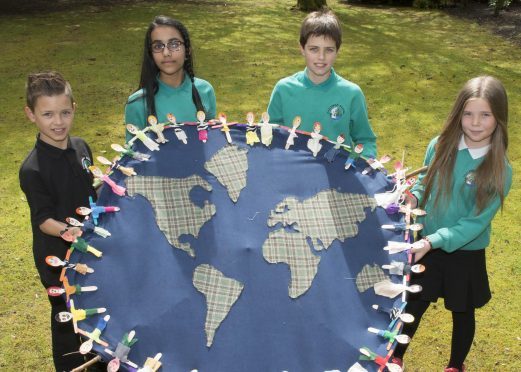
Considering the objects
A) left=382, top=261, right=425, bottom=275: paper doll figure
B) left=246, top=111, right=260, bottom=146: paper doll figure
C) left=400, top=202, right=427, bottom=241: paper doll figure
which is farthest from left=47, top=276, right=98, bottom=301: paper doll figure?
left=400, top=202, right=427, bottom=241: paper doll figure

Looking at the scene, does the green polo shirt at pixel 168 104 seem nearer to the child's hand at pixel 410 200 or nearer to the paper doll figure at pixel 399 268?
the child's hand at pixel 410 200

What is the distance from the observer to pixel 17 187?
5.75 meters

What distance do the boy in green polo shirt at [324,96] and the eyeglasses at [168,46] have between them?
73 cm

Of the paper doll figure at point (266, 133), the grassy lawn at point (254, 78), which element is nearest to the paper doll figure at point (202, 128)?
the paper doll figure at point (266, 133)

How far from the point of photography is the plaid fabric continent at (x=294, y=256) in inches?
97.9

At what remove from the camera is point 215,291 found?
96.0 inches

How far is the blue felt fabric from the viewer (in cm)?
227

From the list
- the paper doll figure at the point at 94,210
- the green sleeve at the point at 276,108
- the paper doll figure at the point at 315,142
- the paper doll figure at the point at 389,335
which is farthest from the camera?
the green sleeve at the point at 276,108

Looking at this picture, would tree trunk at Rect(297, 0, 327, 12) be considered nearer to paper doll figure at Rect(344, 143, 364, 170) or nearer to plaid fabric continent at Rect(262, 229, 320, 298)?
paper doll figure at Rect(344, 143, 364, 170)

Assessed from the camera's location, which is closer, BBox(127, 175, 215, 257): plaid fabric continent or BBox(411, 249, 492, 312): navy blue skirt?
BBox(127, 175, 215, 257): plaid fabric continent

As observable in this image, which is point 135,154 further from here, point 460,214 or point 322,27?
point 460,214

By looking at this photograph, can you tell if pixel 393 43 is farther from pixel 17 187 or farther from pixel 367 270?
pixel 367 270

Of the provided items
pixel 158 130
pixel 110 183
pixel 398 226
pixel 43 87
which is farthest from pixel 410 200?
pixel 43 87

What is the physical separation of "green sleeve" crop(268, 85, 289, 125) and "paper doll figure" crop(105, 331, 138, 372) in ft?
6.32
